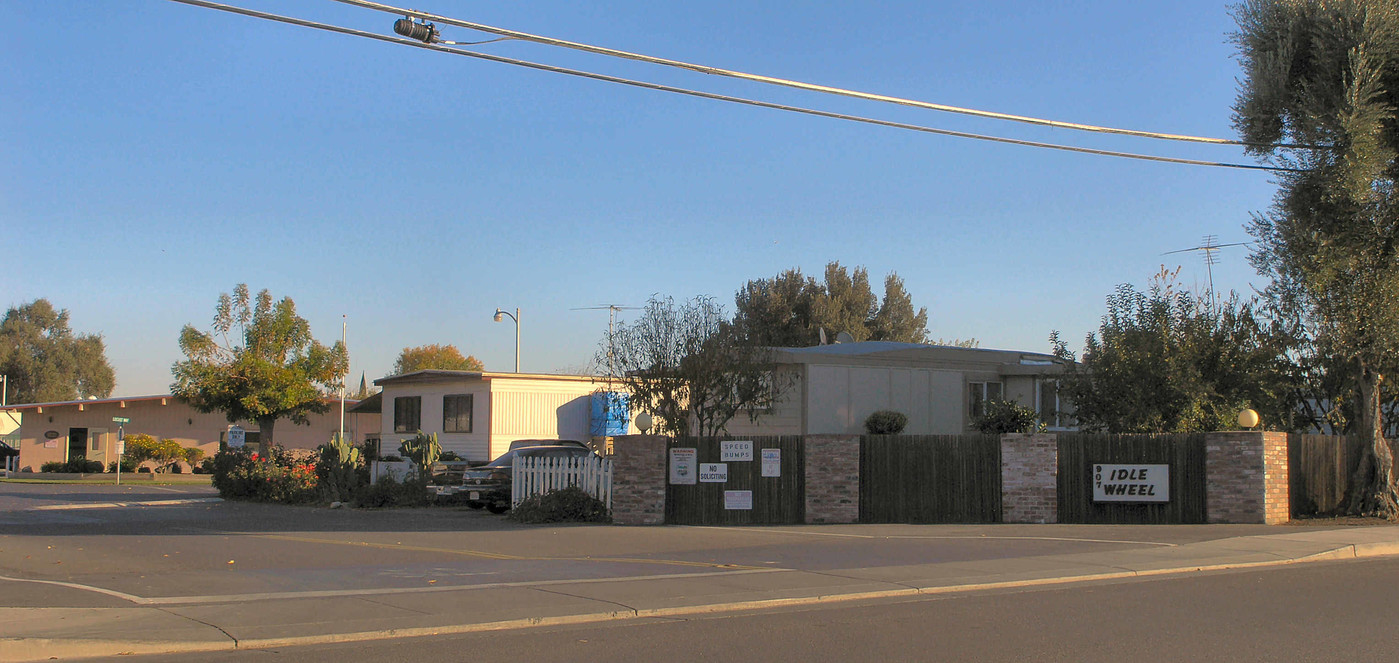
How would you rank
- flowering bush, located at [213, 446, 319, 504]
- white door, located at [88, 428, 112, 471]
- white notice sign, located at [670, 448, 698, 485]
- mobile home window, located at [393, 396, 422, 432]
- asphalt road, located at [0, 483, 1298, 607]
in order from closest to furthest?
asphalt road, located at [0, 483, 1298, 607], white notice sign, located at [670, 448, 698, 485], flowering bush, located at [213, 446, 319, 504], mobile home window, located at [393, 396, 422, 432], white door, located at [88, 428, 112, 471]

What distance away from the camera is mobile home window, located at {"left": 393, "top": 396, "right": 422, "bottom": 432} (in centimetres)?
3691

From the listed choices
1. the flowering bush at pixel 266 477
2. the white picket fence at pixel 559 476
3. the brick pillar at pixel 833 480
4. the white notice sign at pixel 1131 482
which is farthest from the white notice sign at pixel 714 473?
the flowering bush at pixel 266 477

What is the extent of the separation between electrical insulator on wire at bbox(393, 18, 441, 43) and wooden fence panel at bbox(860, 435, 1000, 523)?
11139mm

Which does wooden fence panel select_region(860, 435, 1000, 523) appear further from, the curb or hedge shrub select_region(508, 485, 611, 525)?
the curb

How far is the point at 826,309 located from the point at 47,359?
60.3 m

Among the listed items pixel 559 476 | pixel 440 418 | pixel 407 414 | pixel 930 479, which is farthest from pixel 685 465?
pixel 407 414

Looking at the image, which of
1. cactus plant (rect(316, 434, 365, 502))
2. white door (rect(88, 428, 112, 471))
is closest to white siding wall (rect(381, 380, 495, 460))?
cactus plant (rect(316, 434, 365, 502))

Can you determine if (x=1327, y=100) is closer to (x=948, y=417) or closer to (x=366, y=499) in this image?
(x=948, y=417)

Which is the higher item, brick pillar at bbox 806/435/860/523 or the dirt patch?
brick pillar at bbox 806/435/860/523

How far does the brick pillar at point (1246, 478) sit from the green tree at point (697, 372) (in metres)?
9.84

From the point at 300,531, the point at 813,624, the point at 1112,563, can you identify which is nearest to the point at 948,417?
the point at 1112,563

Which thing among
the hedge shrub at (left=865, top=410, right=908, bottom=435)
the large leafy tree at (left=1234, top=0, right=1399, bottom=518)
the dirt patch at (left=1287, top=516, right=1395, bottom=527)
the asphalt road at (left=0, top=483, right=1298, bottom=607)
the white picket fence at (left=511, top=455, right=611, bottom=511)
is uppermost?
the large leafy tree at (left=1234, top=0, right=1399, bottom=518)

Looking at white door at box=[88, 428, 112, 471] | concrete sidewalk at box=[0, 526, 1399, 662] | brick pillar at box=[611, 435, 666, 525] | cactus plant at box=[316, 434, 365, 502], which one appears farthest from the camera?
white door at box=[88, 428, 112, 471]

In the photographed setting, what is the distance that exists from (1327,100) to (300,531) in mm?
20244
